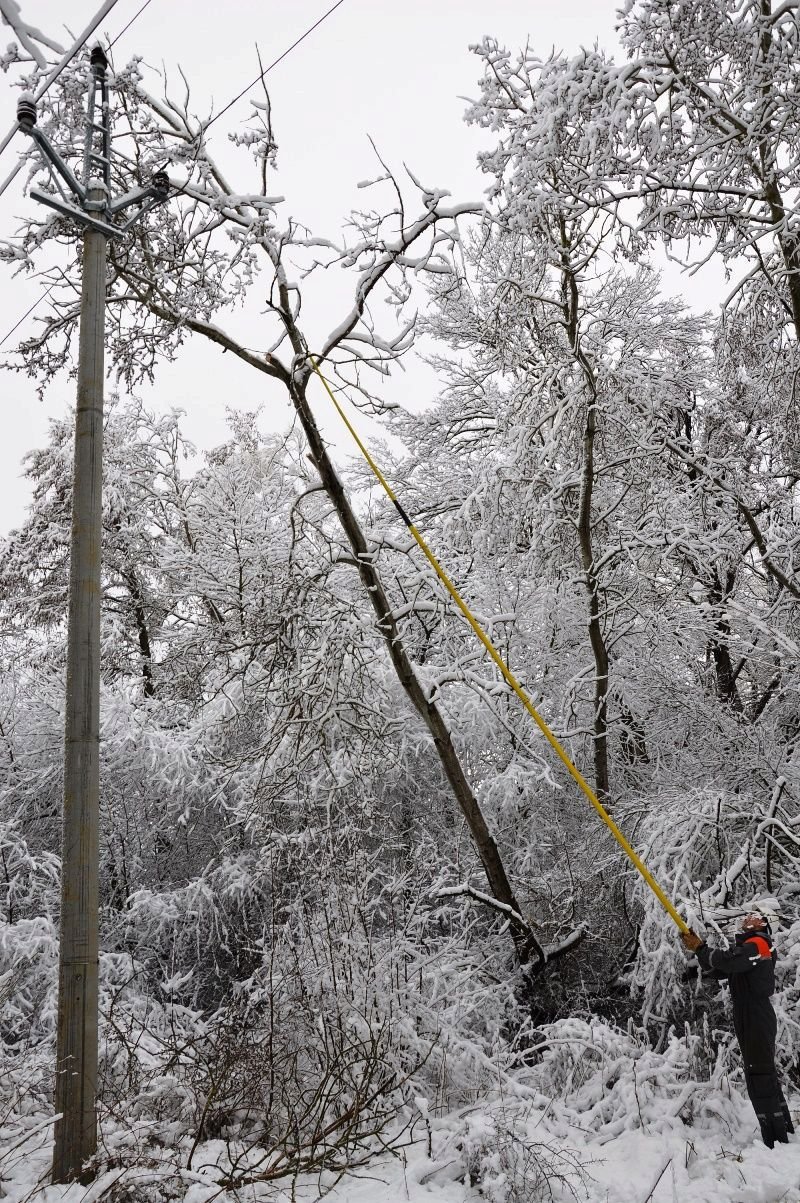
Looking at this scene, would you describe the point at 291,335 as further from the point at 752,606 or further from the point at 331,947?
the point at 752,606

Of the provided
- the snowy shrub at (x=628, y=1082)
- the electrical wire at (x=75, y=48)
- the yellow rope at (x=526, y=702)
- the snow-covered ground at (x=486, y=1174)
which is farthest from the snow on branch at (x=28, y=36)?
the snowy shrub at (x=628, y=1082)

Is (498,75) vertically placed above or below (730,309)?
above

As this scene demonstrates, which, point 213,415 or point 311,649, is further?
point 213,415

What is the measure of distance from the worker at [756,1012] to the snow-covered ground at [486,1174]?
0.16 m

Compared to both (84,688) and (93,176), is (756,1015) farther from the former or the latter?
(93,176)

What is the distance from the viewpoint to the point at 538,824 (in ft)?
32.0

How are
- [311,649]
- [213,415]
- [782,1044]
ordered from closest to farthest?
[782,1044] < [311,649] < [213,415]

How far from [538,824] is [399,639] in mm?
3674

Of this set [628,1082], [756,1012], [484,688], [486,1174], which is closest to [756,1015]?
[756,1012]

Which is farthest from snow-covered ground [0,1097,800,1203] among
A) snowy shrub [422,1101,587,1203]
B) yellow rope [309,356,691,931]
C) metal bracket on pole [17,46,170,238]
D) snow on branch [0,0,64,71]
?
snow on branch [0,0,64,71]

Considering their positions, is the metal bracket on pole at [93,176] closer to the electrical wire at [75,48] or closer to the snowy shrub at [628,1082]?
the electrical wire at [75,48]

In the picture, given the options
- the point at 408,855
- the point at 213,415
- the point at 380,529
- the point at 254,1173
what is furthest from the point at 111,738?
the point at 213,415

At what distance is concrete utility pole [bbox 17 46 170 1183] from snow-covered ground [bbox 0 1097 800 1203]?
263 millimetres

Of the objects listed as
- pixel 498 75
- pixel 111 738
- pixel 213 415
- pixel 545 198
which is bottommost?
pixel 111 738
